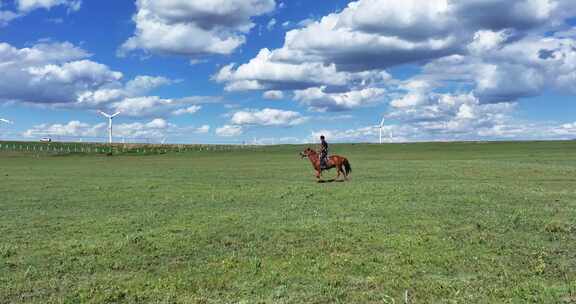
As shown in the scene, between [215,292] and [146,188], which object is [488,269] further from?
[146,188]

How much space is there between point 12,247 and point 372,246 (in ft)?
34.9

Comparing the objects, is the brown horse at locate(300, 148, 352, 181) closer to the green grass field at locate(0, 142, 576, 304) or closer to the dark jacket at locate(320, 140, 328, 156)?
the dark jacket at locate(320, 140, 328, 156)

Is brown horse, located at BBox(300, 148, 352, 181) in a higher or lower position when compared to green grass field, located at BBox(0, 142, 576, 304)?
higher

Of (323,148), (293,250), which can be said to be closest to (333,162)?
(323,148)

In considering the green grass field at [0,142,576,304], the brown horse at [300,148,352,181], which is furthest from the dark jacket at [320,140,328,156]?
the green grass field at [0,142,576,304]

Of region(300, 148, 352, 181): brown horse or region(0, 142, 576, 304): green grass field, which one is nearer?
region(0, 142, 576, 304): green grass field

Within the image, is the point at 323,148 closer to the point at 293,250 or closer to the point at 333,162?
the point at 333,162

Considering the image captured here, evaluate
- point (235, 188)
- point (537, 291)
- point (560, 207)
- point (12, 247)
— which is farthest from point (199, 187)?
point (537, 291)

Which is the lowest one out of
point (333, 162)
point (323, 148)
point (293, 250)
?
point (293, 250)

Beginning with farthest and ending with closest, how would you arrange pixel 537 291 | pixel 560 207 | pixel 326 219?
pixel 560 207, pixel 326 219, pixel 537 291

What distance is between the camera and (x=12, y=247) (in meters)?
15.4

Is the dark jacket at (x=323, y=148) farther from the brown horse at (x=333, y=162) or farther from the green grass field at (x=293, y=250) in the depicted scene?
the green grass field at (x=293, y=250)

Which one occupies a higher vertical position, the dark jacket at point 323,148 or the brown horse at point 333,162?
the dark jacket at point 323,148

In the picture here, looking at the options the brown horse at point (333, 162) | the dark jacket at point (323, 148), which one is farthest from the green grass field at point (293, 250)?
the brown horse at point (333, 162)
